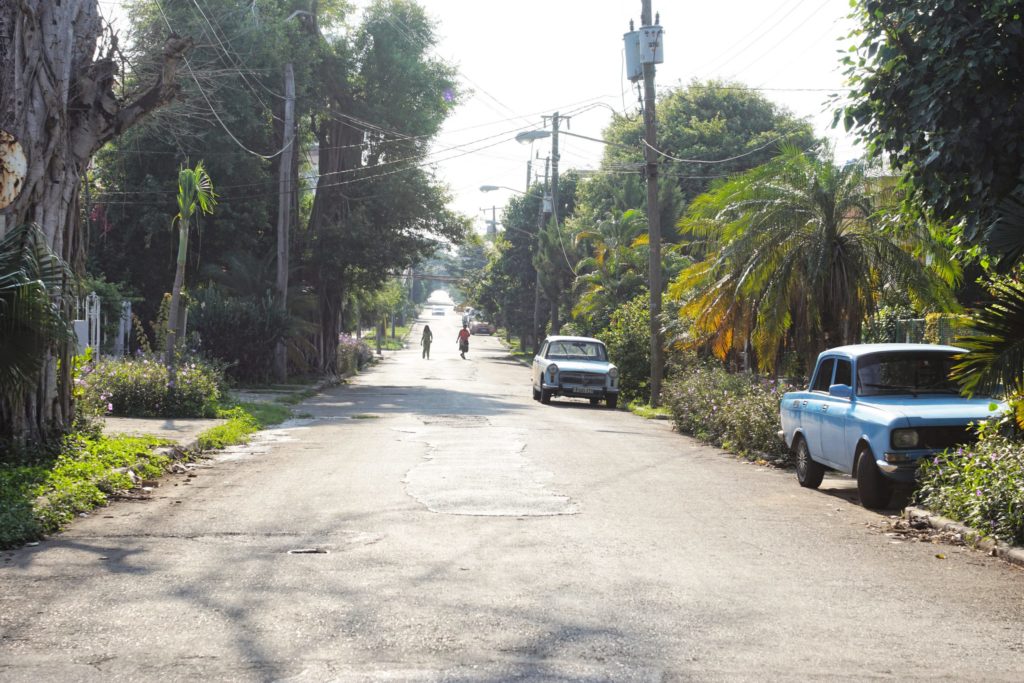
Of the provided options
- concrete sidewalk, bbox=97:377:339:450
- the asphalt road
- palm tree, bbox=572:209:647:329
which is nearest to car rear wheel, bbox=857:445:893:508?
the asphalt road

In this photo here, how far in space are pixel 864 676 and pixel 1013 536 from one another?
381 cm

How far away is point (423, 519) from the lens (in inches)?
358

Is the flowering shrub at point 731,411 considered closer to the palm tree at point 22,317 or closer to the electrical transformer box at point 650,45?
the electrical transformer box at point 650,45

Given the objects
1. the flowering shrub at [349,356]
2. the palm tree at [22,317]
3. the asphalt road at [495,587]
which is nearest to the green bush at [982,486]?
the asphalt road at [495,587]

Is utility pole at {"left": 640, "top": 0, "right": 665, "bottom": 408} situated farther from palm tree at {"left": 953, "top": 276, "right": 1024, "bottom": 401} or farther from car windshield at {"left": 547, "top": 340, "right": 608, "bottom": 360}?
palm tree at {"left": 953, "top": 276, "right": 1024, "bottom": 401}

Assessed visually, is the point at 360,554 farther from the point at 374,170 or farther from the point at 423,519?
the point at 374,170

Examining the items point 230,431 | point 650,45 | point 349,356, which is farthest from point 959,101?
point 349,356

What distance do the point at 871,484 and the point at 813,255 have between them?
7.16 metres

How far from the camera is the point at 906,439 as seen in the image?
1023 cm

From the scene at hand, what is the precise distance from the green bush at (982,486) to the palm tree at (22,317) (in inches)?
297

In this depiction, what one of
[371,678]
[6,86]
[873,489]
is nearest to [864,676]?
[371,678]

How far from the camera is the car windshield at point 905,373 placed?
11445 millimetres

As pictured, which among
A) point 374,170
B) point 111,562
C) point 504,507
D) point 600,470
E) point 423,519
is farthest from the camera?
point 374,170

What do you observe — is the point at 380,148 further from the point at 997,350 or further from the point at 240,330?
the point at 997,350
